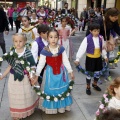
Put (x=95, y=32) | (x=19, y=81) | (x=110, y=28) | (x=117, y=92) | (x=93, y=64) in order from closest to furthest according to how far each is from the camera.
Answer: (x=117, y=92) → (x=19, y=81) → (x=95, y=32) → (x=93, y=64) → (x=110, y=28)

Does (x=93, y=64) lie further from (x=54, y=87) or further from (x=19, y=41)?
(x=19, y=41)

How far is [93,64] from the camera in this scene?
4.52 m

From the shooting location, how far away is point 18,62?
3.37 meters

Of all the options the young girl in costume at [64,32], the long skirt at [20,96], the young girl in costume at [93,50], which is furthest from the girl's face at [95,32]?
the young girl in costume at [64,32]

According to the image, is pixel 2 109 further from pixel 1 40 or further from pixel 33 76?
pixel 1 40

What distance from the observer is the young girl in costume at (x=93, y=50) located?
14.2 feet

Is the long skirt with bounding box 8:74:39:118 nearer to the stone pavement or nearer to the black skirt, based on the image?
the stone pavement

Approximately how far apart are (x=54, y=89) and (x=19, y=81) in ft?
1.85

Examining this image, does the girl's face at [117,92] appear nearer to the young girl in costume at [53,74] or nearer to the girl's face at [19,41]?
the young girl in costume at [53,74]

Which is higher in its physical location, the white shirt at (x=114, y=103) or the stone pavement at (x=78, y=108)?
the white shirt at (x=114, y=103)

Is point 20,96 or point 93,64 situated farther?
point 93,64

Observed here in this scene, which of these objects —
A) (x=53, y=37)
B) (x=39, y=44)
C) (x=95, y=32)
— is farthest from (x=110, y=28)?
(x=53, y=37)

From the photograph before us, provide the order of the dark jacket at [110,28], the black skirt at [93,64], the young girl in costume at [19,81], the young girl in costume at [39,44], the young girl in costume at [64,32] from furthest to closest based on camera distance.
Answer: the young girl in costume at [64,32], the dark jacket at [110,28], the black skirt at [93,64], the young girl in costume at [39,44], the young girl in costume at [19,81]

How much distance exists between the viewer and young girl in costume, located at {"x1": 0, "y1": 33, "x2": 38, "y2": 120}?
334 cm
